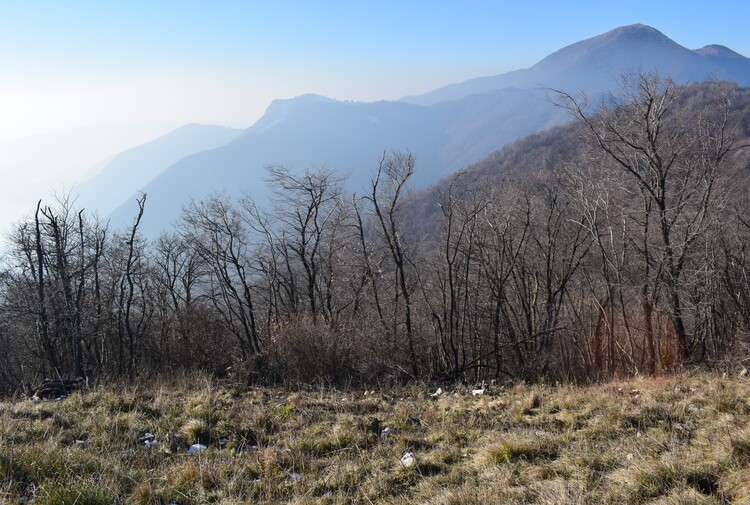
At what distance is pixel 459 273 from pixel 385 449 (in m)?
14.1

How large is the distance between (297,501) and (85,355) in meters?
21.7

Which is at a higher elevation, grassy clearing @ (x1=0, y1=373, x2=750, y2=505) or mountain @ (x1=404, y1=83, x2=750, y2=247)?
mountain @ (x1=404, y1=83, x2=750, y2=247)

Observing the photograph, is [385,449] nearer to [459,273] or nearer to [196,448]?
[196,448]

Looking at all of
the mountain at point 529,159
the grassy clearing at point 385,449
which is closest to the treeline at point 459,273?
the mountain at point 529,159

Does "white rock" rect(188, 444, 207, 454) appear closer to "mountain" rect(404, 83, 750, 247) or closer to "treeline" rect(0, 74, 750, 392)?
"treeline" rect(0, 74, 750, 392)

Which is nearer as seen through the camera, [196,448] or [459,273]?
[196,448]

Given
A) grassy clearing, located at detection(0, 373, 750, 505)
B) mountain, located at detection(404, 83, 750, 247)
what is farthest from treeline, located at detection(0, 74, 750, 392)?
grassy clearing, located at detection(0, 373, 750, 505)

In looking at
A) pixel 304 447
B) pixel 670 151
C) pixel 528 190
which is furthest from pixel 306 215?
pixel 304 447

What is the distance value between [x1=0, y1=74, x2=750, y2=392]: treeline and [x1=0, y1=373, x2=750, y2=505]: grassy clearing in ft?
11.7

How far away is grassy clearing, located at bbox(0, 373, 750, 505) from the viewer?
321 cm

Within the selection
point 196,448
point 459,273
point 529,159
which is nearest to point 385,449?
point 196,448

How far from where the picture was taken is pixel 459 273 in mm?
18109

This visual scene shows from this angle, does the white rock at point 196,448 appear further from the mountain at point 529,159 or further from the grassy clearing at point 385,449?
the mountain at point 529,159

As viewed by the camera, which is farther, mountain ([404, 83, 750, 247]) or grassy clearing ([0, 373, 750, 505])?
mountain ([404, 83, 750, 247])
